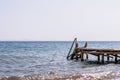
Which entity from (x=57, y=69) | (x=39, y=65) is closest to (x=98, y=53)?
(x=57, y=69)

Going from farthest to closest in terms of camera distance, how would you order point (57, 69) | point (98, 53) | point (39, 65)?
point (39, 65)
point (98, 53)
point (57, 69)

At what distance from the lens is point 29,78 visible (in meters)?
19.4

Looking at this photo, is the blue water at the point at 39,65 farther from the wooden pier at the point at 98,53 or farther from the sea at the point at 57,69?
the wooden pier at the point at 98,53

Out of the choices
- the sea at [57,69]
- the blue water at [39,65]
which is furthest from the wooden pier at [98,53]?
the blue water at [39,65]

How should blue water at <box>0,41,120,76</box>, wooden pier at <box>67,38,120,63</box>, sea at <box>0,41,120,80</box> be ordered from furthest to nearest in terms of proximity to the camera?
wooden pier at <box>67,38,120,63</box> < blue water at <box>0,41,120,76</box> < sea at <box>0,41,120,80</box>

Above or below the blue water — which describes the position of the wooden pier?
above

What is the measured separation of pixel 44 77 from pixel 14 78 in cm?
212

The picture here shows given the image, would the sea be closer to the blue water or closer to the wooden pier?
the blue water

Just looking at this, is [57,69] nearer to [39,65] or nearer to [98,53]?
[39,65]

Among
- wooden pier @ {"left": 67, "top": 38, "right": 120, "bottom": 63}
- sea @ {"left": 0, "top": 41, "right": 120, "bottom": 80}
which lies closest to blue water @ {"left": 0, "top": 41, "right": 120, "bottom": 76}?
sea @ {"left": 0, "top": 41, "right": 120, "bottom": 80}

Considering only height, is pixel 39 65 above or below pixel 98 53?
below

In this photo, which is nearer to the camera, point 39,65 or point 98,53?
point 98,53

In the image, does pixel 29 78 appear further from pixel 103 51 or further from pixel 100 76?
pixel 103 51

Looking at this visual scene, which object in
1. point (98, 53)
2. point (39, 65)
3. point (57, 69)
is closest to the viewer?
point (57, 69)
